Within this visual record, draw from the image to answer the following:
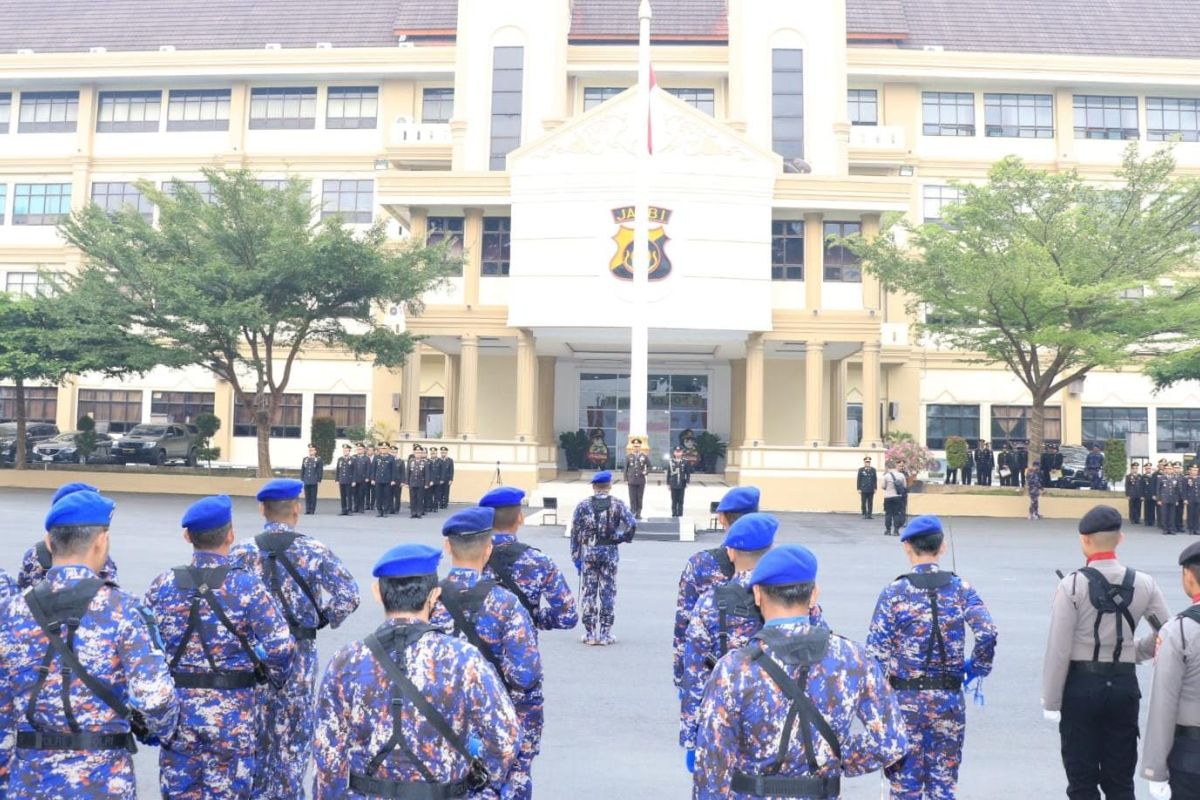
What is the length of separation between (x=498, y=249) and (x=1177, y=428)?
99.1 feet

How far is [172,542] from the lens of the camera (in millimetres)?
17922

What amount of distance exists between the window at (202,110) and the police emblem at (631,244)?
22.5 metres

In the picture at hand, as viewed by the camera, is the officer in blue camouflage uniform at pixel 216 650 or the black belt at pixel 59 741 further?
the officer in blue camouflage uniform at pixel 216 650

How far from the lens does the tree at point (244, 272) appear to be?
26719 millimetres

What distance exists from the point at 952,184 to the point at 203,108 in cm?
3141

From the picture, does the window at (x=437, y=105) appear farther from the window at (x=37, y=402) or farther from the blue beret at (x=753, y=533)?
the blue beret at (x=753, y=533)

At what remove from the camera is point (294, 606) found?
574cm

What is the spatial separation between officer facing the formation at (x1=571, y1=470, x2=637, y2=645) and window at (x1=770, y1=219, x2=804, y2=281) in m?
21.7

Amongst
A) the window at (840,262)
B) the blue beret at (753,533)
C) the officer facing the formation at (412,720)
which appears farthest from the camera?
the window at (840,262)

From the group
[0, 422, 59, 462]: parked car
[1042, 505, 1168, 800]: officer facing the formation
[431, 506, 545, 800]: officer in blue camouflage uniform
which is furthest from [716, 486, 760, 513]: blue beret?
[0, 422, 59, 462]: parked car

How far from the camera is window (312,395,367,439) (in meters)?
42.2

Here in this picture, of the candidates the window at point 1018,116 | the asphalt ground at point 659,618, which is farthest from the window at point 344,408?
the window at point 1018,116

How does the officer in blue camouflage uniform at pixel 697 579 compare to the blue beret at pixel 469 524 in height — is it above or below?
below

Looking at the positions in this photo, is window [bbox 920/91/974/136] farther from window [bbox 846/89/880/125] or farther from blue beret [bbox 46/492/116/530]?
blue beret [bbox 46/492/116/530]
